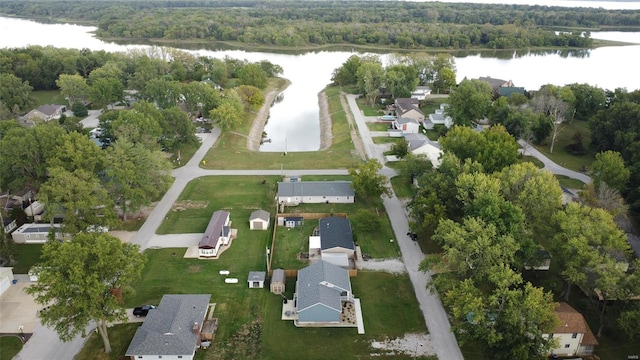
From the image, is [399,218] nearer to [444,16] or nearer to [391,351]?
[391,351]

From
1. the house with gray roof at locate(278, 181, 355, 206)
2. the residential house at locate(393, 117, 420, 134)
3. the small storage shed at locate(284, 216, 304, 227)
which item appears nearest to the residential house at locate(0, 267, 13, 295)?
the small storage shed at locate(284, 216, 304, 227)

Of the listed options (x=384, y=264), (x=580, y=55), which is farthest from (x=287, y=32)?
(x=384, y=264)

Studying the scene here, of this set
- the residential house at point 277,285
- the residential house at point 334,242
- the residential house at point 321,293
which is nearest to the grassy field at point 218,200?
the residential house at point 334,242

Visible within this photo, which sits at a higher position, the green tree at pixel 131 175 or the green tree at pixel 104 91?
the green tree at pixel 104 91

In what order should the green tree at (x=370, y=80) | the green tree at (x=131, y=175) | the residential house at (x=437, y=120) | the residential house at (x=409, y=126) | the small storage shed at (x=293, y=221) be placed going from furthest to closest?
the green tree at (x=370, y=80) → the residential house at (x=437, y=120) → the residential house at (x=409, y=126) → the small storage shed at (x=293, y=221) → the green tree at (x=131, y=175)

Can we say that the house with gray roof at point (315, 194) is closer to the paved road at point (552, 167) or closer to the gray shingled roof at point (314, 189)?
the gray shingled roof at point (314, 189)

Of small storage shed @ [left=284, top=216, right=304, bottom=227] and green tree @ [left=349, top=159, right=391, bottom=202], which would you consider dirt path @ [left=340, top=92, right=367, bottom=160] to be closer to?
green tree @ [left=349, top=159, right=391, bottom=202]

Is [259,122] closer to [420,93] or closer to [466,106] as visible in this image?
[420,93]

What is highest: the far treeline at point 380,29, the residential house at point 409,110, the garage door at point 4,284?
the far treeline at point 380,29
